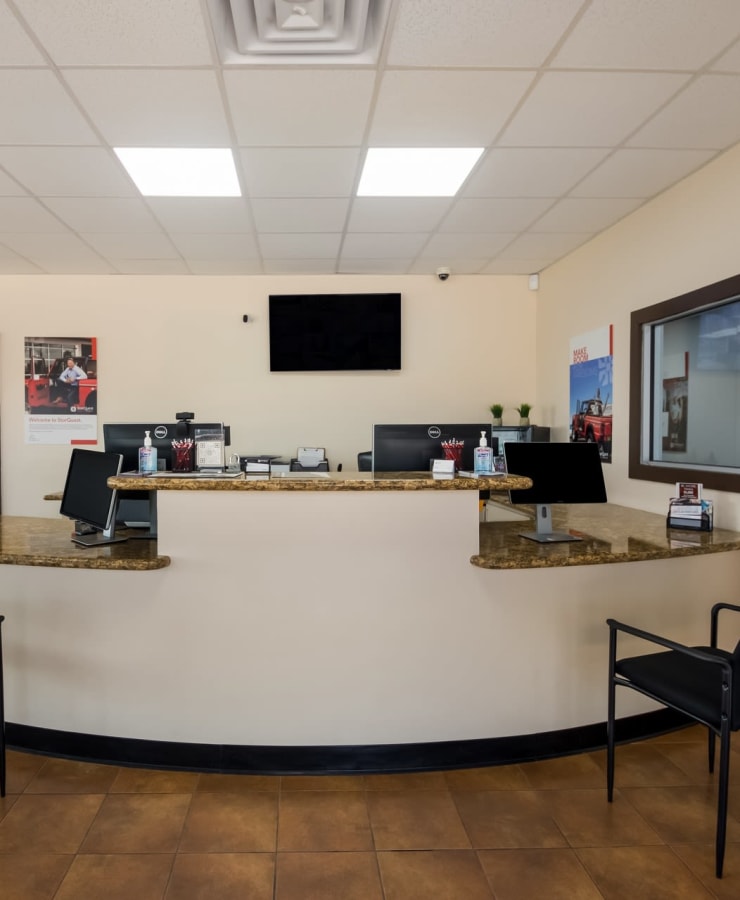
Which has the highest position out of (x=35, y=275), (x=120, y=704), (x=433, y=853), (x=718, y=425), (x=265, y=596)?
(x=35, y=275)

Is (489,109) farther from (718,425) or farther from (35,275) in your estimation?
(35,275)

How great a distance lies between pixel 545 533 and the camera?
2.88 metres

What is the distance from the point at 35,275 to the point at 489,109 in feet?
14.7

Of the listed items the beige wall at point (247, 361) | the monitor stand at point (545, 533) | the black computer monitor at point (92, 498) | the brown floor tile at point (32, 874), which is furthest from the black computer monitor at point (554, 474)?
the beige wall at point (247, 361)

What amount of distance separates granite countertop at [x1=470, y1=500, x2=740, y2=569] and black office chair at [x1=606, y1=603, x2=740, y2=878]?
0.30 m

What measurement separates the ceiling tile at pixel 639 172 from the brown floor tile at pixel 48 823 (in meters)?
3.87

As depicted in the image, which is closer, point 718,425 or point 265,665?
point 265,665

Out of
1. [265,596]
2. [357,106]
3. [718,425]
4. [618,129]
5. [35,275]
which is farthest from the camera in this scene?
[35,275]

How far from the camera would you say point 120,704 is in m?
2.57

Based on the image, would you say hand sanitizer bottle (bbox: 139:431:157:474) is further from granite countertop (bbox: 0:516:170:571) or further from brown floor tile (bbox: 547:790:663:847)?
brown floor tile (bbox: 547:790:663:847)

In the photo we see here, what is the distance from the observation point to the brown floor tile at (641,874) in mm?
1850

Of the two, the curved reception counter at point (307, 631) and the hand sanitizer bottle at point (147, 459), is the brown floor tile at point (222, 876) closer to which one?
the curved reception counter at point (307, 631)

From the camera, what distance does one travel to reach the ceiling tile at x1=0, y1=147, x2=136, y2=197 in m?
3.17

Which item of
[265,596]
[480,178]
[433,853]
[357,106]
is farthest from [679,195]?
[433,853]
